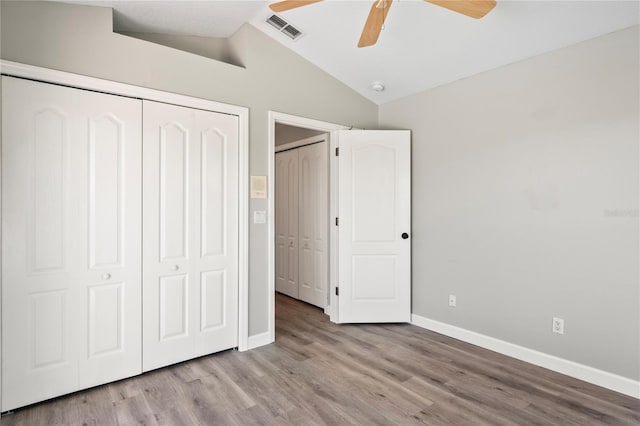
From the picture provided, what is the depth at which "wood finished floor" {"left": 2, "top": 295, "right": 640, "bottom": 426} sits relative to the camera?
219 centimetres

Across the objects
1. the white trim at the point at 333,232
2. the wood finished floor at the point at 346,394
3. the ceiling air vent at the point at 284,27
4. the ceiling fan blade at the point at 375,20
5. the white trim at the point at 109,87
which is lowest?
the wood finished floor at the point at 346,394

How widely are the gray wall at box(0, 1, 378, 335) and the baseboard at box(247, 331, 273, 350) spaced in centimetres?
5

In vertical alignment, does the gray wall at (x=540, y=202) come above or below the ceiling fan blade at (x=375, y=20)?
below

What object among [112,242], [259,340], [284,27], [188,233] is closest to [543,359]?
[259,340]

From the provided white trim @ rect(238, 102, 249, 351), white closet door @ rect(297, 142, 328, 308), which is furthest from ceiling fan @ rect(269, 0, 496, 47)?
white closet door @ rect(297, 142, 328, 308)

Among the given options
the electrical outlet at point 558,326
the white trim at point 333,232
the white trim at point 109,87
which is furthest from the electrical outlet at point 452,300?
the white trim at point 109,87

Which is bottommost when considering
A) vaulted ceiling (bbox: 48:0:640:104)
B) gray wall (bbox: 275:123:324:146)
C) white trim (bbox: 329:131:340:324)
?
white trim (bbox: 329:131:340:324)

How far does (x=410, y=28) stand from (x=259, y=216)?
207cm

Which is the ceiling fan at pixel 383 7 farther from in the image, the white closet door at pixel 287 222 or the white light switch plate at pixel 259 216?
the white closet door at pixel 287 222

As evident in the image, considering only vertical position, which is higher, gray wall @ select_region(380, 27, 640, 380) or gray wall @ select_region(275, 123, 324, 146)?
gray wall @ select_region(275, 123, 324, 146)

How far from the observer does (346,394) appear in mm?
2461

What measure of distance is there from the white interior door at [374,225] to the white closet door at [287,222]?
44.8 inches

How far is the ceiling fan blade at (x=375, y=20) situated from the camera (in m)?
2.12

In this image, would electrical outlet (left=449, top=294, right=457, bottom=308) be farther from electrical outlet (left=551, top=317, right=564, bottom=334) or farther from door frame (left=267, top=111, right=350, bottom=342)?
door frame (left=267, top=111, right=350, bottom=342)
